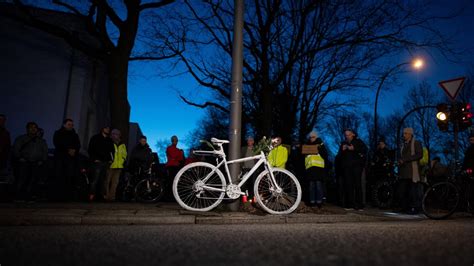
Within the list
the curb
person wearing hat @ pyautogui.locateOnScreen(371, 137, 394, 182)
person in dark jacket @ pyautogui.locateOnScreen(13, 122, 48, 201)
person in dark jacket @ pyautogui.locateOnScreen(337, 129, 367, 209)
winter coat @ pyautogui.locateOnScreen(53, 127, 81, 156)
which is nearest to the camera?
the curb

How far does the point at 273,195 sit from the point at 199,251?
12.3ft

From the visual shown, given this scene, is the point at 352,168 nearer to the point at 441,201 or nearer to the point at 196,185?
the point at 441,201

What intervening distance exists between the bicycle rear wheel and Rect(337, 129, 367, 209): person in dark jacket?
6.41 feet

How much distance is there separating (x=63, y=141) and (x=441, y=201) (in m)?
8.55

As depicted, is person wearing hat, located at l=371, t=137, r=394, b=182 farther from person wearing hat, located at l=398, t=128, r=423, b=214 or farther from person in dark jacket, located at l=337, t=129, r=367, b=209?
person wearing hat, located at l=398, t=128, r=423, b=214

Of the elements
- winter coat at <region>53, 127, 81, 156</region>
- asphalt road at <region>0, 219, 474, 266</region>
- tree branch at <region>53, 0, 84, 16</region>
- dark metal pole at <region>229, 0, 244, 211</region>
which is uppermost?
tree branch at <region>53, 0, 84, 16</region>

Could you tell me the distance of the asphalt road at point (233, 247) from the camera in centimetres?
300

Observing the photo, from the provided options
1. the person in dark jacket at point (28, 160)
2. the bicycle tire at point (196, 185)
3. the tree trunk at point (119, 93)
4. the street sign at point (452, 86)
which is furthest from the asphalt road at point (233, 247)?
the tree trunk at point (119, 93)

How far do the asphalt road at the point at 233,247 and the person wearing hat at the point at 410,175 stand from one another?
344cm

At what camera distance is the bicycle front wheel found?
6.95m

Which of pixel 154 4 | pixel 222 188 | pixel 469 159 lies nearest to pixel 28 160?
pixel 222 188

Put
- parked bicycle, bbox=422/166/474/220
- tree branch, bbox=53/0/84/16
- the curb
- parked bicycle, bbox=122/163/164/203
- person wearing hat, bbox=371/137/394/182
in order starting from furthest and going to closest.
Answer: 1. tree branch, bbox=53/0/84/16
2. person wearing hat, bbox=371/137/394/182
3. parked bicycle, bbox=122/163/164/203
4. parked bicycle, bbox=422/166/474/220
5. the curb

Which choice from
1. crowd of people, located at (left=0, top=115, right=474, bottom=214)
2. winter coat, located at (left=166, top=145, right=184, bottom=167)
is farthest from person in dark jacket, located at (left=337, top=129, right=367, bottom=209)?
winter coat, located at (left=166, top=145, right=184, bottom=167)

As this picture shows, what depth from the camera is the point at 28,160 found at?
8633mm
